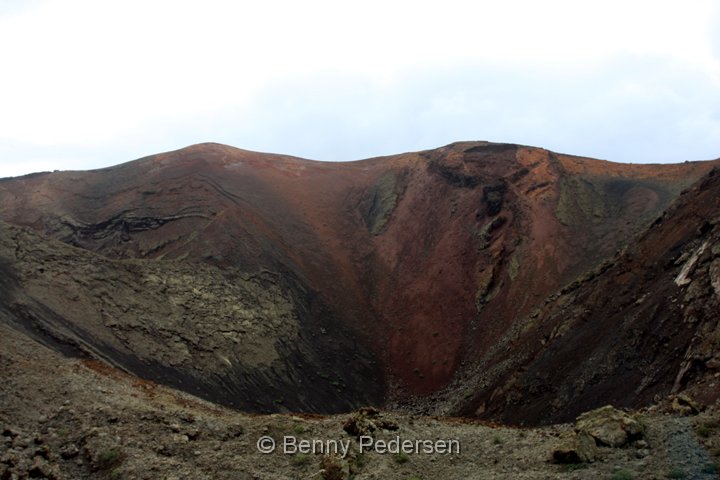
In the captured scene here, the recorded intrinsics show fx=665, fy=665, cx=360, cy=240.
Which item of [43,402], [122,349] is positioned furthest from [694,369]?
[122,349]

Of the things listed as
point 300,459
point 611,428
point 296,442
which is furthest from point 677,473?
point 296,442

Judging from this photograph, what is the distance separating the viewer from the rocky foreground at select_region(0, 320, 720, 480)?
10.7m

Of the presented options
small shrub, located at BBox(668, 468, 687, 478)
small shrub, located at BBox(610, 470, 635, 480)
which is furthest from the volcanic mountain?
small shrub, located at BBox(610, 470, 635, 480)

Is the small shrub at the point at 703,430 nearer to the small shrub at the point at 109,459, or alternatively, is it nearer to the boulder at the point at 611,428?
the boulder at the point at 611,428

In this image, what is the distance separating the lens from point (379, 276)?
122ft

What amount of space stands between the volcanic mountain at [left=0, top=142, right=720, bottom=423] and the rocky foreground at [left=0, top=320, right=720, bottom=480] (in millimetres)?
4524

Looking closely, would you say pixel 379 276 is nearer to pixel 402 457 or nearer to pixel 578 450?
pixel 402 457

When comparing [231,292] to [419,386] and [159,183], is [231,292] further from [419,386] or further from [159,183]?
[159,183]

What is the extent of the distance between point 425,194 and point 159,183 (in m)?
16.6

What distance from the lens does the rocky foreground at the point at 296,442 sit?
1070 cm

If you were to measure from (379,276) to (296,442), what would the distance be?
2432 cm

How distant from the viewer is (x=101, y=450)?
12.0 m

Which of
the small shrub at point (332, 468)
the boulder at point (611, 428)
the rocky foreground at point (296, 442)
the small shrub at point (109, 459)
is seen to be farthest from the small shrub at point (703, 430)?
the small shrub at point (109, 459)

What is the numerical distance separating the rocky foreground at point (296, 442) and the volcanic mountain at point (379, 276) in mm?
4524
